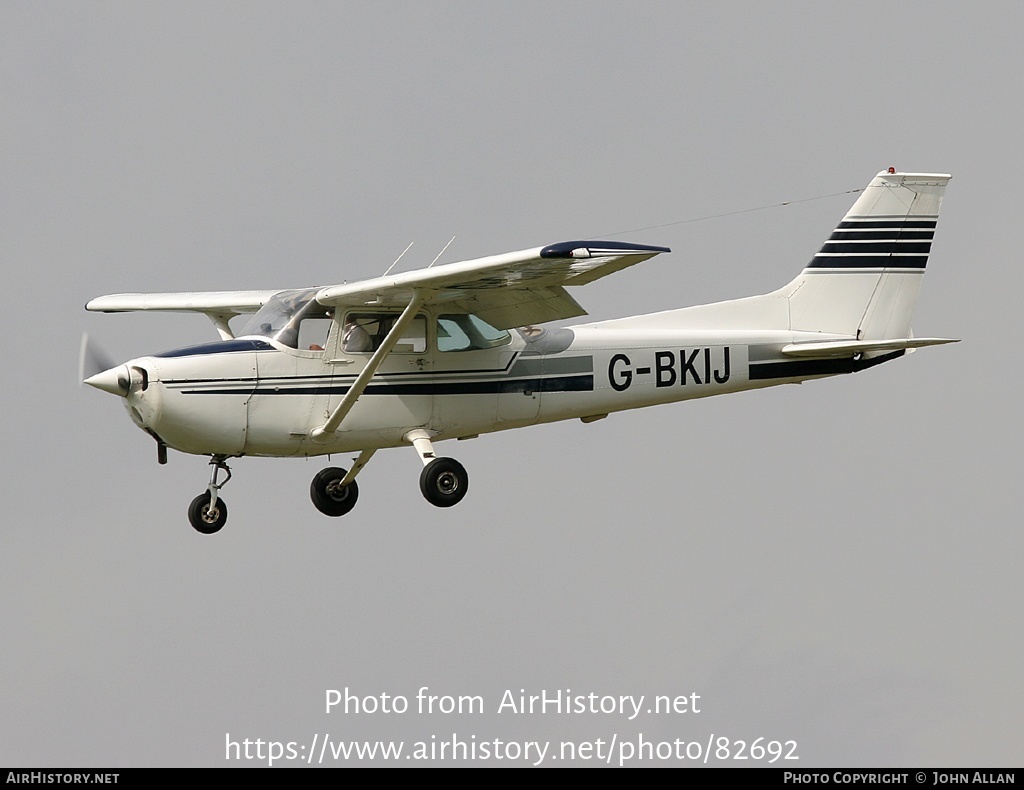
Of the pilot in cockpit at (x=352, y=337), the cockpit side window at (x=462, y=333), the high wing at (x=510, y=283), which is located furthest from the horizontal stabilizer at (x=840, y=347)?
the pilot in cockpit at (x=352, y=337)

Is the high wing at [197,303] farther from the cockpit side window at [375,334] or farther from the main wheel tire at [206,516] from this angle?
the main wheel tire at [206,516]

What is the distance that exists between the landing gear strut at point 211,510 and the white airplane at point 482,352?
0.05 ft

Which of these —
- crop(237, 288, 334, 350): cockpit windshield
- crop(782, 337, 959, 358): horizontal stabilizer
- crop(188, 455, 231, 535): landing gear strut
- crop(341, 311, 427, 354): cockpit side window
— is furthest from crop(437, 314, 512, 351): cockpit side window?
crop(782, 337, 959, 358): horizontal stabilizer

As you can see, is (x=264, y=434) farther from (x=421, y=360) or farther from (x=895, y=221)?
(x=895, y=221)

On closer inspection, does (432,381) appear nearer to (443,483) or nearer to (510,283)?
(443,483)

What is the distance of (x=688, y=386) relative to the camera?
20531 mm

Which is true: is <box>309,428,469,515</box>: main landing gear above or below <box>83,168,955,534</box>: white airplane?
below

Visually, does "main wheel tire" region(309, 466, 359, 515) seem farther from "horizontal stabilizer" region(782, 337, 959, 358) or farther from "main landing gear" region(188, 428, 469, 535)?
"horizontal stabilizer" region(782, 337, 959, 358)

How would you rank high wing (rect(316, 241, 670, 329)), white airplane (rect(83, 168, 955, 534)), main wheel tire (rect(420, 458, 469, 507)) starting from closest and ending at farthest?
1. high wing (rect(316, 241, 670, 329))
2. white airplane (rect(83, 168, 955, 534))
3. main wheel tire (rect(420, 458, 469, 507))

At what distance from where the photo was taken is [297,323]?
61.2 feet

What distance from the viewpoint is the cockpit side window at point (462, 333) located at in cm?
1919

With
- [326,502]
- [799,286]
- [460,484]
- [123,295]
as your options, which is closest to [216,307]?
[123,295]

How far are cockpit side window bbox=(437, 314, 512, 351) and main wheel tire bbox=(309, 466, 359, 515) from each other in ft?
6.31

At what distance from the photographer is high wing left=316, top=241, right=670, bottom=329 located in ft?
54.3
